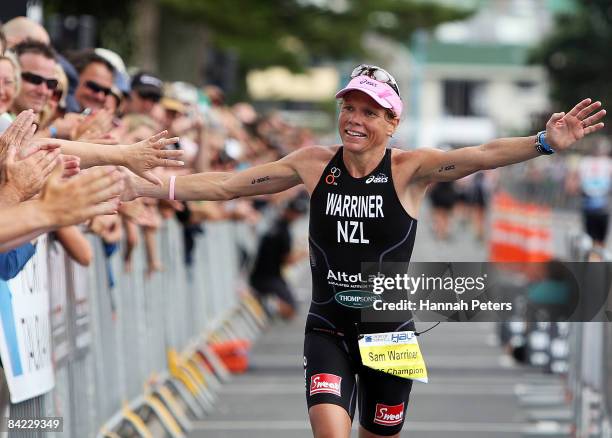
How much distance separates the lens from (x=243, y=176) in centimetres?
647

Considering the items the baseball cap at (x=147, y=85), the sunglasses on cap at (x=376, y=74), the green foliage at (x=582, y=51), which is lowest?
the sunglasses on cap at (x=376, y=74)

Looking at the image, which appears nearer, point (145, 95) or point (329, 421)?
point (329, 421)

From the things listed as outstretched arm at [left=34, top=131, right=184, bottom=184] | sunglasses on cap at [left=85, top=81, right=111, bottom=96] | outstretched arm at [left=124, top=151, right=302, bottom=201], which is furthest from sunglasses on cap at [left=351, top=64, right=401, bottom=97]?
sunglasses on cap at [left=85, top=81, right=111, bottom=96]

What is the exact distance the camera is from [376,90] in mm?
6316

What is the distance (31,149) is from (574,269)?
4.89 meters

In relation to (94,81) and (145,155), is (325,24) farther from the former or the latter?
(145,155)

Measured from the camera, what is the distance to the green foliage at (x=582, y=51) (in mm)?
64250

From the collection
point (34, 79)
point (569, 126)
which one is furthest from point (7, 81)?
point (569, 126)

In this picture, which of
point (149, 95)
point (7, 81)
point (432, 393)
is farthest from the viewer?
point (432, 393)

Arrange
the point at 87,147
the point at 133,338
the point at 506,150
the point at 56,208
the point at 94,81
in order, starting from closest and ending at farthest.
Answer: the point at 56,208 < the point at 87,147 < the point at 506,150 < the point at 94,81 < the point at 133,338

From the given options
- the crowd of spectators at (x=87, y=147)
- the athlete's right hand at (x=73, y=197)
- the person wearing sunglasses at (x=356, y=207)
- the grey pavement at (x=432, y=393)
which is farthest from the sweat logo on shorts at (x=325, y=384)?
the athlete's right hand at (x=73, y=197)

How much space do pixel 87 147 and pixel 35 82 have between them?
1.22 metres

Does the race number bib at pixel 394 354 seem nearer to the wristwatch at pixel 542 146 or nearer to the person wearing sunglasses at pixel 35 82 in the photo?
the wristwatch at pixel 542 146

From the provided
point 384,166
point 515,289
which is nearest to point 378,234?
point 384,166
